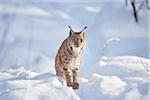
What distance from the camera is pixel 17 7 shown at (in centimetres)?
1167

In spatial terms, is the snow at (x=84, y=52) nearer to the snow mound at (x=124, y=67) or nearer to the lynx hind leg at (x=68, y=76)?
the snow mound at (x=124, y=67)

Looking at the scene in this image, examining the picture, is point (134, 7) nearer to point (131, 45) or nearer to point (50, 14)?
point (131, 45)

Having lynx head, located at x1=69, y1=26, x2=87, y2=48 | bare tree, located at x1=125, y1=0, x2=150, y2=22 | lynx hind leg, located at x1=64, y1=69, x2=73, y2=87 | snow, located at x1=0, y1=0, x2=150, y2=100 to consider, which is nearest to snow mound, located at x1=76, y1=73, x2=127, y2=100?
snow, located at x1=0, y1=0, x2=150, y2=100

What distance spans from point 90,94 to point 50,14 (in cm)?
575

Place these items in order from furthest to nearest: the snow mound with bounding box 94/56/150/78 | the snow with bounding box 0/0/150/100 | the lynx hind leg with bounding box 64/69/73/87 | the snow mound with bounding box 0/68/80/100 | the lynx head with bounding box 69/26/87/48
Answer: the snow mound with bounding box 94/56/150/78 < the lynx hind leg with bounding box 64/69/73/87 < the lynx head with bounding box 69/26/87/48 < the snow with bounding box 0/0/150/100 < the snow mound with bounding box 0/68/80/100

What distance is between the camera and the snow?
6.14m

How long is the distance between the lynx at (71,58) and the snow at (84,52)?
11 centimetres

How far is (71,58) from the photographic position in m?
6.70

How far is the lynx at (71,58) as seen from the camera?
21.7 ft

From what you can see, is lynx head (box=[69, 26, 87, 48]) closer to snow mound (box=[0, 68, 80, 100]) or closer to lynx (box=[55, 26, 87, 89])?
lynx (box=[55, 26, 87, 89])

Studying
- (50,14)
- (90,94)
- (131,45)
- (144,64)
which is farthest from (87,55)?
(90,94)

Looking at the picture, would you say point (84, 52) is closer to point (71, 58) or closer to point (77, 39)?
point (71, 58)

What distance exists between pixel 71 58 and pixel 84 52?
3.75 meters

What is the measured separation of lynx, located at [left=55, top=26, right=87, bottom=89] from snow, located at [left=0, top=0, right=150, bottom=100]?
115 mm
